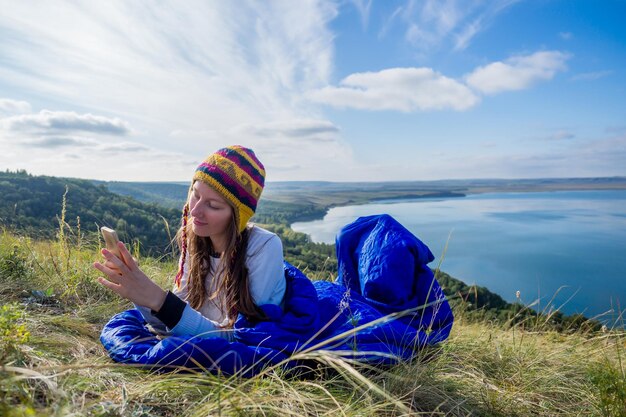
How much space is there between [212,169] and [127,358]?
120cm

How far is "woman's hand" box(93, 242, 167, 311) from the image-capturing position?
1.92 m

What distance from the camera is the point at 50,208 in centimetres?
1941

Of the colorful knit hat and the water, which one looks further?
the water

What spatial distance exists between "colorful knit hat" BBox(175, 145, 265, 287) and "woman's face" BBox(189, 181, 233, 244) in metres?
0.04

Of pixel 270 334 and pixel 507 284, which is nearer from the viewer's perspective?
pixel 270 334

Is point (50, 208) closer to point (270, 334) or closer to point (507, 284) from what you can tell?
point (270, 334)

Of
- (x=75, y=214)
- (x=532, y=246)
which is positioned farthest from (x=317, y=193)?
(x=75, y=214)

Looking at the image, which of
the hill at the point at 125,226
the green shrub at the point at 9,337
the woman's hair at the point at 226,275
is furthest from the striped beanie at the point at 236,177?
the hill at the point at 125,226

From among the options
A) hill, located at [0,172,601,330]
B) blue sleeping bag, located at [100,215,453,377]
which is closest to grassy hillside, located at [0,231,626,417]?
blue sleeping bag, located at [100,215,453,377]

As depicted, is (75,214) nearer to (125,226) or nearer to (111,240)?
(125,226)

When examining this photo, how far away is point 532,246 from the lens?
60031 mm

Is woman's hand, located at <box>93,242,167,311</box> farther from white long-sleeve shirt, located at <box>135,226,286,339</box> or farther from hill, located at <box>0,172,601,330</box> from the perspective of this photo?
hill, located at <box>0,172,601,330</box>

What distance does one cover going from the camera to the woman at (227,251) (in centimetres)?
232

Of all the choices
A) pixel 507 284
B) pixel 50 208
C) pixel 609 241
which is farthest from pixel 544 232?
pixel 50 208
